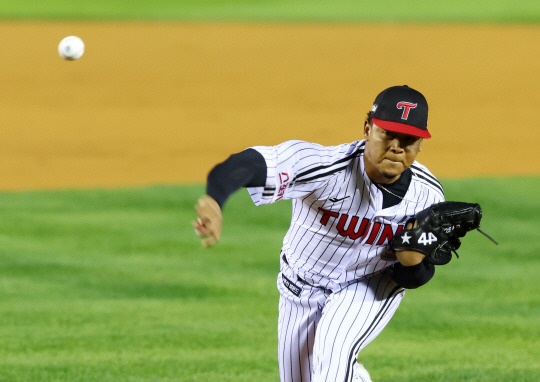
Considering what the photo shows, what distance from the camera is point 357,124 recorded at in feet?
49.1

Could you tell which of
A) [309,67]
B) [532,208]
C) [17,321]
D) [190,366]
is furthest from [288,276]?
[309,67]

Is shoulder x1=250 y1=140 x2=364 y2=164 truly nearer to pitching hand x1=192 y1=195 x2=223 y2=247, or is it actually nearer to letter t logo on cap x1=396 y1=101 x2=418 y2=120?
letter t logo on cap x1=396 y1=101 x2=418 y2=120

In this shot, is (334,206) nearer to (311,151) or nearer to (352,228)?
(352,228)

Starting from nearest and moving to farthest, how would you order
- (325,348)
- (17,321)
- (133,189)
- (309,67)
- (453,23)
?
(325,348), (17,321), (133,189), (309,67), (453,23)

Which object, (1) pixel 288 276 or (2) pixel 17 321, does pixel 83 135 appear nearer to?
(2) pixel 17 321

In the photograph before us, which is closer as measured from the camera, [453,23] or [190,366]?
[190,366]

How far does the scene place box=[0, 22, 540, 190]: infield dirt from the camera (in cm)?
1345

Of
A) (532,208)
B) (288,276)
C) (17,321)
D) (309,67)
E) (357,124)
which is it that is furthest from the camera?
Answer: (309,67)

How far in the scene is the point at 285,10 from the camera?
76.4 feet

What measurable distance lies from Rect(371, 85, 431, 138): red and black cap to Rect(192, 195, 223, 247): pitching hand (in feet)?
3.52

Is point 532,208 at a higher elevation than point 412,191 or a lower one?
lower

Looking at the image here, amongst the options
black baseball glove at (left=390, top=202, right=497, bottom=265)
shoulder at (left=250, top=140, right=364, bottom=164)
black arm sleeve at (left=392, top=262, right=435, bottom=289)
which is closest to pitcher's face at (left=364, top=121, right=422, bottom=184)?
shoulder at (left=250, top=140, right=364, bottom=164)

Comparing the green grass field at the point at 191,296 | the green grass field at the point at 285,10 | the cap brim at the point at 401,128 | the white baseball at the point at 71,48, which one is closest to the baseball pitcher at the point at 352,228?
the cap brim at the point at 401,128

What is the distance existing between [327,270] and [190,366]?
2.17 meters
